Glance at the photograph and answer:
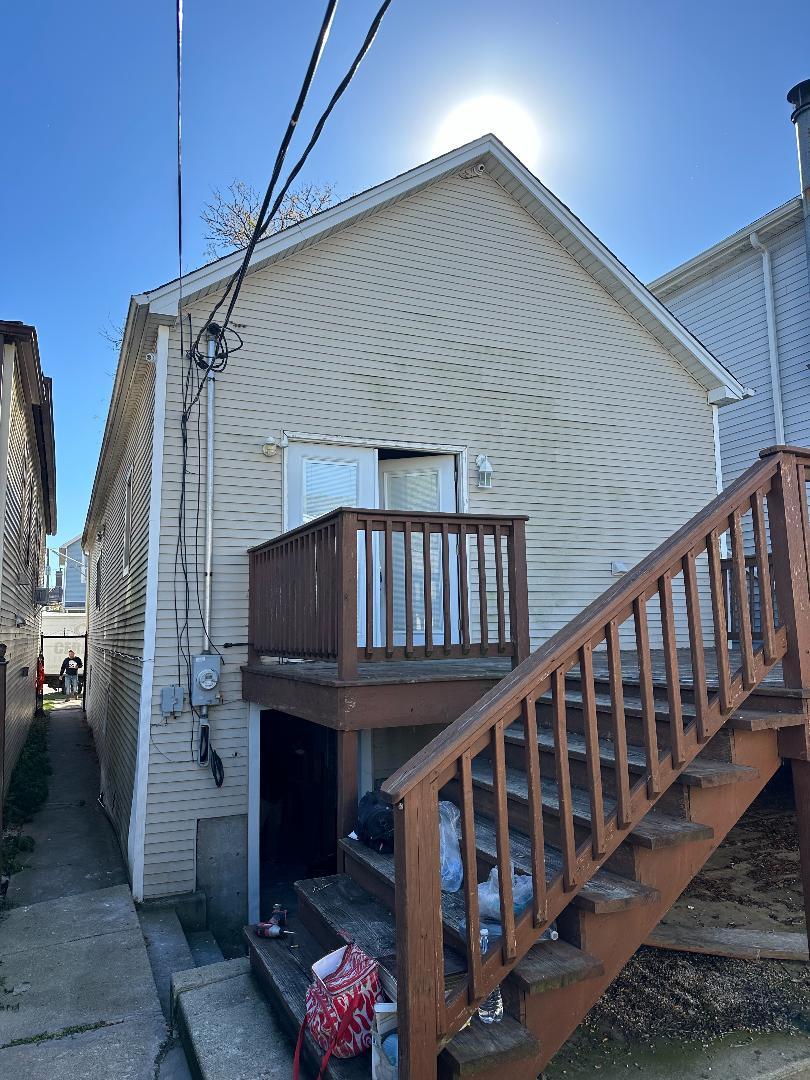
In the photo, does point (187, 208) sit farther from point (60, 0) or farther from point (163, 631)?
point (163, 631)

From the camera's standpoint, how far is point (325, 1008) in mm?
2479

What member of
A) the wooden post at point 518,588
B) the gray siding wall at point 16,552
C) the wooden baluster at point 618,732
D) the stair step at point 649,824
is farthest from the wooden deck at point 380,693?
the gray siding wall at point 16,552

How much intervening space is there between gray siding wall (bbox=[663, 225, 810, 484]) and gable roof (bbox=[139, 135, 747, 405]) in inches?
91.2

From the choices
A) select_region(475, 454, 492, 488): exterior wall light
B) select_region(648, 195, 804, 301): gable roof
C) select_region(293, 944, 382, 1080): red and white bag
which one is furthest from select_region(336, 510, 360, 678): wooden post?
select_region(648, 195, 804, 301): gable roof

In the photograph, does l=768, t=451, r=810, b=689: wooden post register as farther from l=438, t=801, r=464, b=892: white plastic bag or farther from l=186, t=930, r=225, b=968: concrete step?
l=186, t=930, r=225, b=968: concrete step

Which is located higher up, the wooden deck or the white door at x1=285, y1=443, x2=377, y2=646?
the white door at x1=285, y1=443, x2=377, y2=646

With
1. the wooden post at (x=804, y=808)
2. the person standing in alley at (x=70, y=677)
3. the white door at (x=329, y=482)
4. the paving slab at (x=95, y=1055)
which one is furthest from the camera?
the person standing in alley at (x=70, y=677)

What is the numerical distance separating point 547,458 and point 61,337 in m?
8.23

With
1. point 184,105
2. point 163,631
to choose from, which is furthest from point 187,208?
point 163,631

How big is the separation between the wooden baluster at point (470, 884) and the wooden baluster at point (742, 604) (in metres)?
1.38

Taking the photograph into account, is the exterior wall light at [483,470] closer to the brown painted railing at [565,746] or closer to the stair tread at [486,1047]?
the brown painted railing at [565,746]

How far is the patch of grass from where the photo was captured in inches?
295

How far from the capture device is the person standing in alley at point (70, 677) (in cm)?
2228

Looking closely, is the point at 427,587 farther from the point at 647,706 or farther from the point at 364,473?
the point at 364,473
